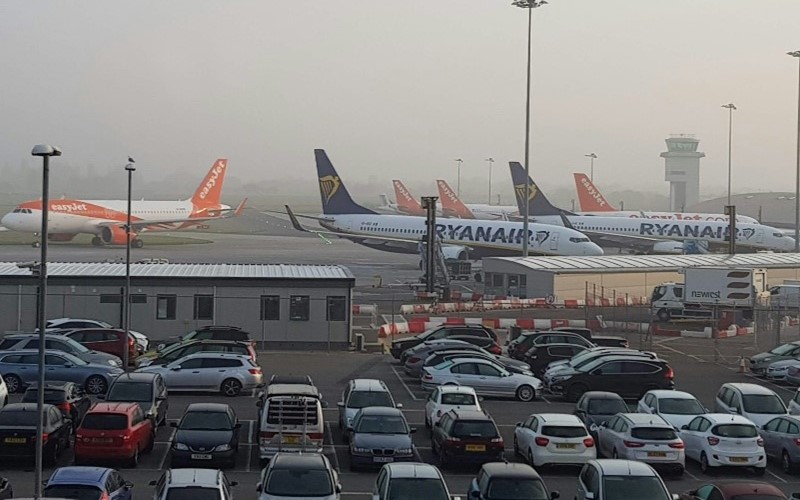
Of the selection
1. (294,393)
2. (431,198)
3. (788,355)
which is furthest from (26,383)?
(431,198)

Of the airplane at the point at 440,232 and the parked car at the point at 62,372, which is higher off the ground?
the airplane at the point at 440,232

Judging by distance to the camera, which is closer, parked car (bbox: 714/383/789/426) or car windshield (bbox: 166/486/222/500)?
car windshield (bbox: 166/486/222/500)

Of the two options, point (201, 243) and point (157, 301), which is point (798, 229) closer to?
point (157, 301)

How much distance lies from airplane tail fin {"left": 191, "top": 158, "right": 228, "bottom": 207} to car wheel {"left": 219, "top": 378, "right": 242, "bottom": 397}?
86.8m

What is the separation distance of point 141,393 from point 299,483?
920 cm

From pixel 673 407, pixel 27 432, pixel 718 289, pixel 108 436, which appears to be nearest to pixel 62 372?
pixel 27 432

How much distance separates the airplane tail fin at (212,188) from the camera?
386ft

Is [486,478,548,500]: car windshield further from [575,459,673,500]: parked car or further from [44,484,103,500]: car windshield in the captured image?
[44,484,103,500]: car windshield

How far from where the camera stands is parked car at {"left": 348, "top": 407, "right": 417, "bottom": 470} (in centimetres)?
2203

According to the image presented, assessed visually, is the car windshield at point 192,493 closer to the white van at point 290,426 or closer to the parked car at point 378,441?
the white van at point 290,426

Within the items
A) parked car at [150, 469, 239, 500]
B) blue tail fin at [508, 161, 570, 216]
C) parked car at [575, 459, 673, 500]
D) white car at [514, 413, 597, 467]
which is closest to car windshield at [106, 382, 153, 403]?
parked car at [150, 469, 239, 500]

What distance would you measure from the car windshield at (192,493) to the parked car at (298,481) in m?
1.00

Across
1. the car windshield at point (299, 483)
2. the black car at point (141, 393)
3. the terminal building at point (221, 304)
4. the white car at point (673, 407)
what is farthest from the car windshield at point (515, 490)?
the terminal building at point (221, 304)

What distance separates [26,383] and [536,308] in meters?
29.5
